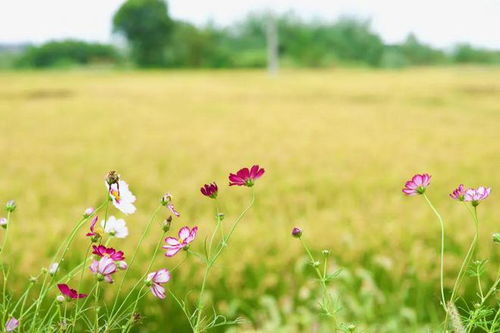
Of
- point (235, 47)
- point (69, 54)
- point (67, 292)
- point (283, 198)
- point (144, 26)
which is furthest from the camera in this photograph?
point (235, 47)

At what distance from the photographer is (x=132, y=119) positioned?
314 inches

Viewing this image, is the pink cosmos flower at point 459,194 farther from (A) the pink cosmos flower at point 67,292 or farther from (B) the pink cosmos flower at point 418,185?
(A) the pink cosmos flower at point 67,292

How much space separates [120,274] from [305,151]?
9.25 ft

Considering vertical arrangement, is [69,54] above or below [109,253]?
below

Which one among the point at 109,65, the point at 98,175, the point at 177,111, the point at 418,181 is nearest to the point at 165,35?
the point at 109,65

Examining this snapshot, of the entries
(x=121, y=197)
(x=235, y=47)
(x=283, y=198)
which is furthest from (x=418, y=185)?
(x=235, y=47)

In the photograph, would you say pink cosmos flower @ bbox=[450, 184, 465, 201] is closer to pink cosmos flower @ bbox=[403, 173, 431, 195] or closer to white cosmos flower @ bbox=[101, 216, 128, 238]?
pink cosmos flower @ bbox=[403, 173, 431, 195]

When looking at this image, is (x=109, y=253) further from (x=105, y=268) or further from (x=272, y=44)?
(x=272, y=44)

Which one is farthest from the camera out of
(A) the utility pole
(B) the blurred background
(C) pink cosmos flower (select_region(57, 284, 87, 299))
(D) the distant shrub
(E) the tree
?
(D) the distant shrub

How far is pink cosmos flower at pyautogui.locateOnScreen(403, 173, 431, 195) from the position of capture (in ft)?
2.00

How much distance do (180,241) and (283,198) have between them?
2.59 metres

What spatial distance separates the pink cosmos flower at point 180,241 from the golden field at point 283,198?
231mm

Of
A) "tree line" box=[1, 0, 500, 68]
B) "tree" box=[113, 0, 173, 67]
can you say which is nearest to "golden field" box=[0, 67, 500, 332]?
"tree" box=[113, 0, 173, 67]

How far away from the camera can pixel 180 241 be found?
2.00 feet
